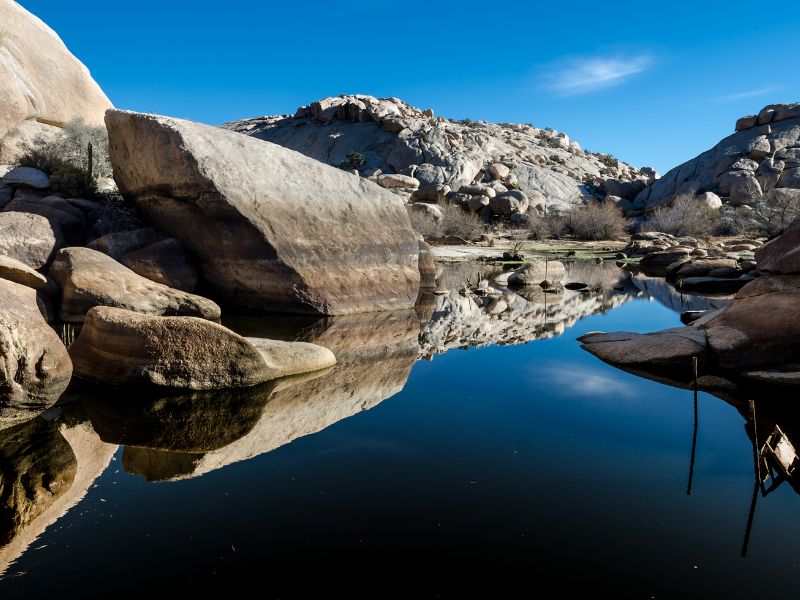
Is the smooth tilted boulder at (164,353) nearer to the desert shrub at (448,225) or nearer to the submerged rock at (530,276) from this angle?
the submerged rock at (530,276)

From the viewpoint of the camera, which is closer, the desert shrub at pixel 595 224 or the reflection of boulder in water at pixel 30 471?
the reflection of boulder in water at pixel 30 471

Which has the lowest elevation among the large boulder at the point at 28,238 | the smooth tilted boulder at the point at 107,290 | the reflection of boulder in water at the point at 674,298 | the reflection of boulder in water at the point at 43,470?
the reflection of boulder in water at the point at 674,298

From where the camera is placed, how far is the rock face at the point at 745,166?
168 feet

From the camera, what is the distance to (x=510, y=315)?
13.6m

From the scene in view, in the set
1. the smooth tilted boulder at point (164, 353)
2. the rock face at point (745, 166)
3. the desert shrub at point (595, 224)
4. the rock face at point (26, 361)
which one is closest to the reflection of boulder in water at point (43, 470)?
the rock face at point (26, 361)

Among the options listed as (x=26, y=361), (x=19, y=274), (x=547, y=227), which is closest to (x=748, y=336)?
(x=26, y=361)

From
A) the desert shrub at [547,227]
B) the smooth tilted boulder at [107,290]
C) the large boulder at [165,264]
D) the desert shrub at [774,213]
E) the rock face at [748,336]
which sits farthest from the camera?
the desert shrub at [547,227]

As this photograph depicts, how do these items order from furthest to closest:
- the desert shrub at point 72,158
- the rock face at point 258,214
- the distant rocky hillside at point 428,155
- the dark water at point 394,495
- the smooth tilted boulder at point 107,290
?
the distant rocky hillside at point 428,155 → the desert shrub at point 72,158 → the rock face at point 258,214 → the smooth tilted boulder at point 107,290 → the dark water at point 394,495

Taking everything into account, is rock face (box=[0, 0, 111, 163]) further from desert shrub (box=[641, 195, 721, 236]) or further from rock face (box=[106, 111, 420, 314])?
desert shrub (box=[641, 195, 721, 236])

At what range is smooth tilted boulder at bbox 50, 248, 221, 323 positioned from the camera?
10.1 m

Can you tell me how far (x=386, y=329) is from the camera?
11.3m

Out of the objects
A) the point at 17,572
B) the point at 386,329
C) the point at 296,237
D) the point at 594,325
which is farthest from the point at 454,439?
the point at 594,325

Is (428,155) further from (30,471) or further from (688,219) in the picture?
(30,471)

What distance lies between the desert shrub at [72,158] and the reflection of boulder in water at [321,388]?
6916 millimetres
